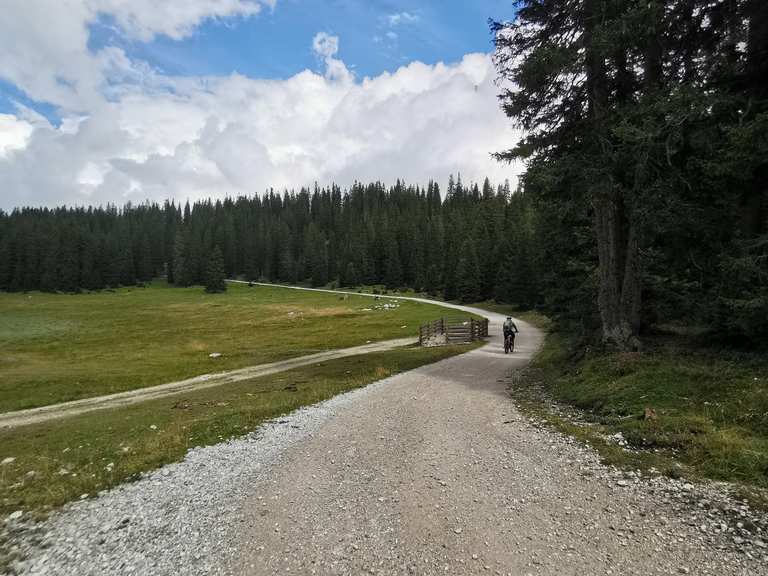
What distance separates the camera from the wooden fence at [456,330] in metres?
33.7

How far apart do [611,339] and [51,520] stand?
14533 millimetres

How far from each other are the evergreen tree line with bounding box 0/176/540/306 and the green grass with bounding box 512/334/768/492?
47.7 m

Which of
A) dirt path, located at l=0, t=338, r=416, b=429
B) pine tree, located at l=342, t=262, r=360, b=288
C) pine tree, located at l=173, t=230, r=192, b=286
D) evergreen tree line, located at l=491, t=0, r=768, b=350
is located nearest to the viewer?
evergreen tree line, located at l=491, t=0, r=768, b=350

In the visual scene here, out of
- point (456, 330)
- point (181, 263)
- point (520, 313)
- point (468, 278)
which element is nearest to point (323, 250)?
point (181, 263)

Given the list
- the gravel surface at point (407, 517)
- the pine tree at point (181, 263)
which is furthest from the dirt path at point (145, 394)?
the pine tree at point (181, 263)

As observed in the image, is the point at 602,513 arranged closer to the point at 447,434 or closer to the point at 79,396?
the point at 447,434

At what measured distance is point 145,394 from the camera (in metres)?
21.3

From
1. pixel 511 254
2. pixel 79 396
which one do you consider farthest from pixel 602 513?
pixel 511 254

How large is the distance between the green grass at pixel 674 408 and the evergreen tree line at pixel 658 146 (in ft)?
4.13

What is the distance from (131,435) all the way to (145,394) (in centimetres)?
1126

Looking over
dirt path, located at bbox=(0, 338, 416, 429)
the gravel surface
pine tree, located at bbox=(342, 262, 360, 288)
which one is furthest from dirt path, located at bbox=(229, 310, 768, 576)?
pine tree, located at bbox=(342, 262, 360, 288)

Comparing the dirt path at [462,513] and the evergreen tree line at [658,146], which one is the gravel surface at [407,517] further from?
the evergreen tree line at [658,146]

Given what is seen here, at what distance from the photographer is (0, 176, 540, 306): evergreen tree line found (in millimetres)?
77438

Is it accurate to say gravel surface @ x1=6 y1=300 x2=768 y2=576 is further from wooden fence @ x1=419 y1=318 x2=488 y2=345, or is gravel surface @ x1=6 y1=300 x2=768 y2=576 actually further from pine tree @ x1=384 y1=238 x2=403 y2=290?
pine tree @ x1=384 y1=238 x2=403 y2=290
